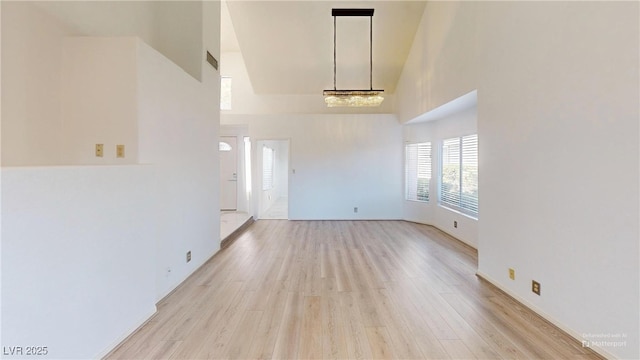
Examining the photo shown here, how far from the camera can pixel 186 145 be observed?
347 centimetres

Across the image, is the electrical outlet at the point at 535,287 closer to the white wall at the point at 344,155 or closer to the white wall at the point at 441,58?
the white wall at the point at 441,58

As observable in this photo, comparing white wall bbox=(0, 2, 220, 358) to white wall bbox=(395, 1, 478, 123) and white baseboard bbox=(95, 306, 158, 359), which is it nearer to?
white baseboard bbox=(95, 306, 158, 359)

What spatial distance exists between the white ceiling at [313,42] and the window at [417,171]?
1.98 m

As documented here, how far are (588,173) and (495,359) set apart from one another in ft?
4.96

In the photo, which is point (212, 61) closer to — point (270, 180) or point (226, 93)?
point (226, 93)

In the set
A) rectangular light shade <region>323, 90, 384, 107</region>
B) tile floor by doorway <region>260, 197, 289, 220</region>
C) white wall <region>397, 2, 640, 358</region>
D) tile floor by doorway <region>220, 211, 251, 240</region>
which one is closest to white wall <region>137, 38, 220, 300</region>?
tile floor by doorway <region>220, 211, 251, 240</region>

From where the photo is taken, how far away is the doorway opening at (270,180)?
7.53m

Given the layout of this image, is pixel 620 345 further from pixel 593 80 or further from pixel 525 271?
pixel 593 80

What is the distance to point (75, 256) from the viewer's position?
1855 mm

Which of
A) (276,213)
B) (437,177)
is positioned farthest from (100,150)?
(276,213)

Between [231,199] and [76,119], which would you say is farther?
[231,199]

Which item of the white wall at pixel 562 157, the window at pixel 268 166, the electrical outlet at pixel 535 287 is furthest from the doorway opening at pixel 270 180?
the electrical outlet at pixel 535 287

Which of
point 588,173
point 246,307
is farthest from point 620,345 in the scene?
point 246,307

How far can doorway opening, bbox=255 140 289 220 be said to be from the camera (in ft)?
24.7
